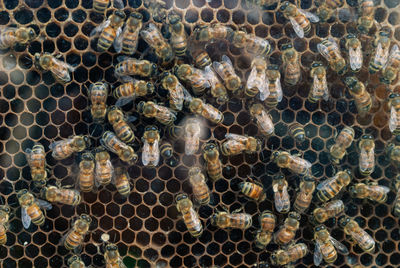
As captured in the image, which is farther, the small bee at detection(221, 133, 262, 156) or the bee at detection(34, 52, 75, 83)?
the small bee at detection(221, 133, 262, 156)

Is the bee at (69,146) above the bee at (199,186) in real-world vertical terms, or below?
above

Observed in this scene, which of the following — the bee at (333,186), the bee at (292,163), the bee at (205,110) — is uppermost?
the bee at (205,110)

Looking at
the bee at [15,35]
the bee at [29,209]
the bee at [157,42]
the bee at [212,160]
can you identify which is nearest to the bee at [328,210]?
the bee at [212,160]

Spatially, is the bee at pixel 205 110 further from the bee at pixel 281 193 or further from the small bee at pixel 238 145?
the bee at pixel 281 193

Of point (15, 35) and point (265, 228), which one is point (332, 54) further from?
point (15, 35)

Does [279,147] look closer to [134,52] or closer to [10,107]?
[134,52]

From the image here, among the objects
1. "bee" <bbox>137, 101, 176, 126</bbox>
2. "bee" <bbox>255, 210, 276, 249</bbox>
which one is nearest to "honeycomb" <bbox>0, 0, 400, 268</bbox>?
"bee" <bbox>255, 210, 276, 249</bbox>

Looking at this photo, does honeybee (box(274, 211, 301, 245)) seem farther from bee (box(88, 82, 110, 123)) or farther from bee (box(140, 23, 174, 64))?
bee (box(88, 82, 110, 123))
